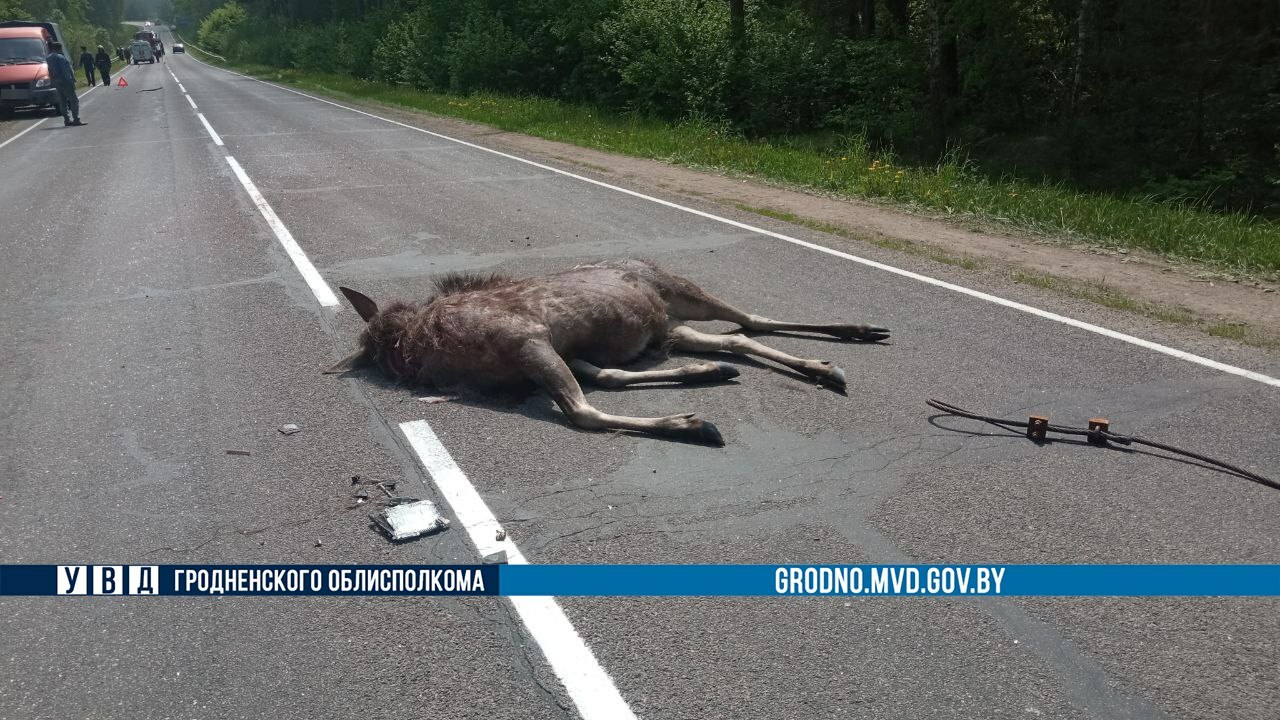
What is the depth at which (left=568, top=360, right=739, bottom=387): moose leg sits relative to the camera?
5828 millimetres

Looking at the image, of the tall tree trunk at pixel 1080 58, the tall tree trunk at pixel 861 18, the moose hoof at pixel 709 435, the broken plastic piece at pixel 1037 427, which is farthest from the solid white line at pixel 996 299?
the tall tree trunk at pixel 861 18

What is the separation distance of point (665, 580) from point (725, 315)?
324 cm

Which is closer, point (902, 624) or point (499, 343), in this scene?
point (902, 624)

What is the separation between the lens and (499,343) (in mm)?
5555

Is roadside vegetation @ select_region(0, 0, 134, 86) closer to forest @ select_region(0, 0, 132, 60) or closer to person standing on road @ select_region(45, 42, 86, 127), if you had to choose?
forest @ select_region(0, 0, 132, 60)

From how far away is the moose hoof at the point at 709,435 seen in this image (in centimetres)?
507

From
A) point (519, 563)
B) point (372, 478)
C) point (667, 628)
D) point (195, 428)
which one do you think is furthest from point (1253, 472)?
point (195, 428)

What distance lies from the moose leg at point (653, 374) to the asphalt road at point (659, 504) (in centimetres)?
11

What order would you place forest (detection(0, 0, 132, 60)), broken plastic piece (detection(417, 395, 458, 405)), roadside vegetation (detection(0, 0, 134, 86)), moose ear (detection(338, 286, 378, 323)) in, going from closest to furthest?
1. broken plastic piece (detection(417, 395, 458, 405))
2. moose ear (detection(338, 286, 378, 323))
3. roadside vegetation (detection(0, 0, 134, 86))
4. forest (detection(0, 0, 132, 60))

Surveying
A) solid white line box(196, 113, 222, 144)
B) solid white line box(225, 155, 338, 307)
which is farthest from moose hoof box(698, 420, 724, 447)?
solid white line box(196, 113, 222, 144)

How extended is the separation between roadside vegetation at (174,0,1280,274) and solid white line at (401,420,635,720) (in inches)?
320

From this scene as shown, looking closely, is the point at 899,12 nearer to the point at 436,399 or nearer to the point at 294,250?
the point at 294,250

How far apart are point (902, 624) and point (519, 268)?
6276 mm

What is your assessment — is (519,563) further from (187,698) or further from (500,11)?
(500,11)
